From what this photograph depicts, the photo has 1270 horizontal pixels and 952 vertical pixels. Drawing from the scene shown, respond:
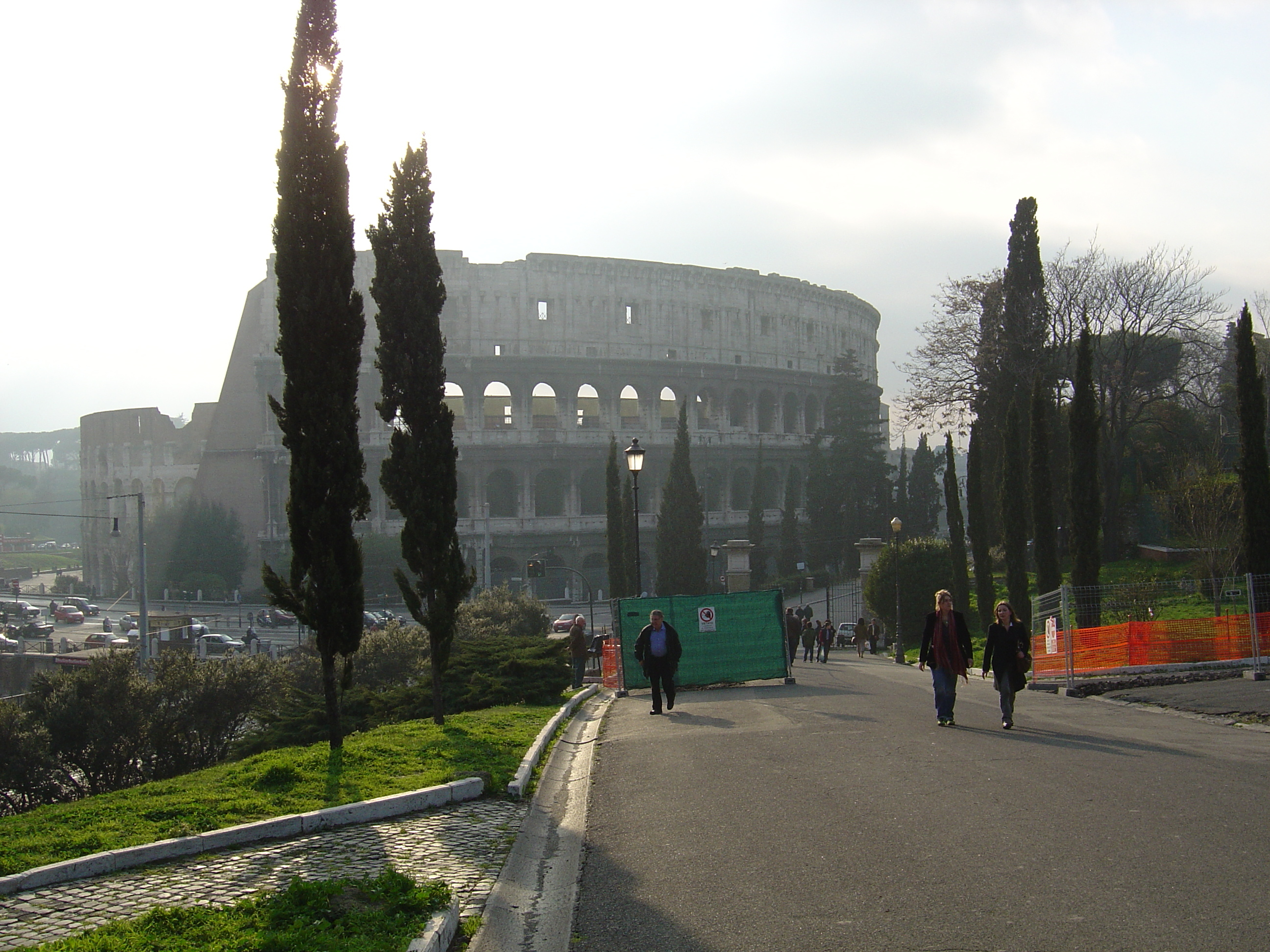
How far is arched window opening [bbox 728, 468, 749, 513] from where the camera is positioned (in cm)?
7062

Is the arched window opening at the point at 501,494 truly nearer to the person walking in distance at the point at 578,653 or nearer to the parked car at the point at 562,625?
the parked car at the point at 562,625

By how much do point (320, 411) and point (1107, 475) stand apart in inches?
1327

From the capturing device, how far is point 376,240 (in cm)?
1347

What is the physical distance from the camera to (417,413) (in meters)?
13.3

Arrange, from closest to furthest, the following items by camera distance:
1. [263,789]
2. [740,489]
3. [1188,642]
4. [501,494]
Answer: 1. [263,789]
2. [1188,642]
3. [501,494]
4. [740,489]

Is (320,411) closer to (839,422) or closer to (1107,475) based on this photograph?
(1107,475)

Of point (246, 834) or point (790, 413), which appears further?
point (790, 413)

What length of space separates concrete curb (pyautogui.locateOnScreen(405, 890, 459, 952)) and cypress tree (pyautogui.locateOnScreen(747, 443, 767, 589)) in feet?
166

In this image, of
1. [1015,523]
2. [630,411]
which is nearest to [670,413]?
[630,411]

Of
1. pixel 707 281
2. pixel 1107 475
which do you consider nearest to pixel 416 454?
pixel 1107 475

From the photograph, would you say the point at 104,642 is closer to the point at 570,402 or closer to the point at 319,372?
the point at 570,402

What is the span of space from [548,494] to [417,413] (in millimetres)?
53515

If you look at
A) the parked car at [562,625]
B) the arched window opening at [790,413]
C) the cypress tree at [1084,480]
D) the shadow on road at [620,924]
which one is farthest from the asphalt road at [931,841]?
the arched window opening at [790,413]

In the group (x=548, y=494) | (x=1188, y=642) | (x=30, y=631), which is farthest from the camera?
(x=548, y=494)
